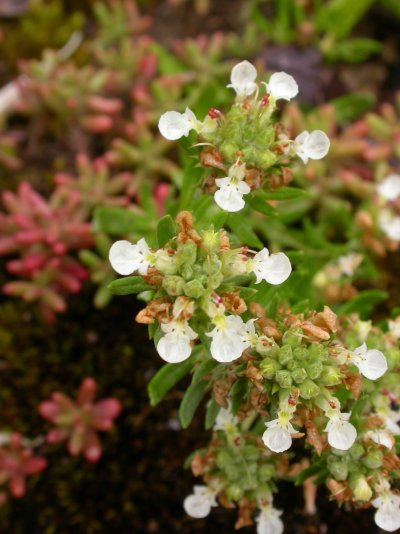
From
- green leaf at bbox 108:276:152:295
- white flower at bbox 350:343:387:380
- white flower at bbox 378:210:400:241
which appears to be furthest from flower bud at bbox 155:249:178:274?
white flower at bbox 378:210:400:241

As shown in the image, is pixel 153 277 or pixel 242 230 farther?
pixel 242 230

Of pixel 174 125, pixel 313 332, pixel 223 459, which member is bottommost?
pixel 223 459

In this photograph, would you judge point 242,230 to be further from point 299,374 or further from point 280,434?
point 280,434

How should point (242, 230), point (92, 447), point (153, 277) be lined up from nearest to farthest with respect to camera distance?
point (153, 277), point (242, 230), point (92, 447)

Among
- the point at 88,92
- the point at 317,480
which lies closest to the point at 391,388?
the point at 317,480

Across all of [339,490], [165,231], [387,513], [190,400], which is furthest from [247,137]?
[387,513]

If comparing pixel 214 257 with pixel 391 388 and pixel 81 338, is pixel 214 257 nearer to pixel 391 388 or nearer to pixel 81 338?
pixel 391 388

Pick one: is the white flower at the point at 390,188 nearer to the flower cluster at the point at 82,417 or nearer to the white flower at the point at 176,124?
the white flower at the point at 176,124

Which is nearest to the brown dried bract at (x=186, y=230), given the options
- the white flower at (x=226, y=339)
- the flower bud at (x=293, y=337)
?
the white flower at (x=226, y=339)
